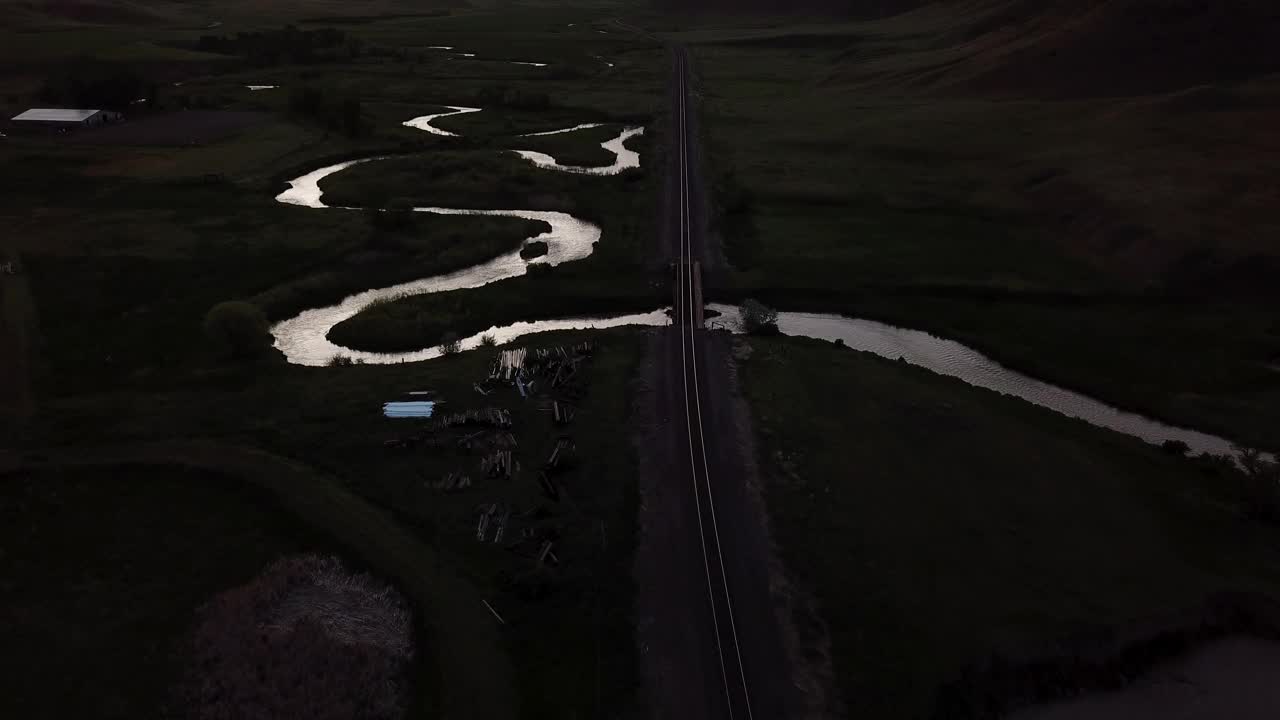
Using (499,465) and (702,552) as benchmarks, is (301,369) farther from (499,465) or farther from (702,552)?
(702,552)

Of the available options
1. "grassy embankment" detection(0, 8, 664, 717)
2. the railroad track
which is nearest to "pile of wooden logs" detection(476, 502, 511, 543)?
"grassy embankment" detection(0, 8, 664, 717)

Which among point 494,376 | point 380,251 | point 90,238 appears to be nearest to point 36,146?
point 90,238

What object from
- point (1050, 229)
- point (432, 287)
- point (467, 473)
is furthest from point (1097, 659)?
point (432, 287)

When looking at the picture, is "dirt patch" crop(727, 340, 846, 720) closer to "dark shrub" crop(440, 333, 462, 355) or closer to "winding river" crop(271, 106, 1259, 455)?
"winding river" crop(271, 106, 1259, 455)

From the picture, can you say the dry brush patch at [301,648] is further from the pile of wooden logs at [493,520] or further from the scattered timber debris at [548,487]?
the scattered timber debris at [548,487]

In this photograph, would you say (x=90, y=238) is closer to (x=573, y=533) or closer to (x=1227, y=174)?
(x=573, y=533)

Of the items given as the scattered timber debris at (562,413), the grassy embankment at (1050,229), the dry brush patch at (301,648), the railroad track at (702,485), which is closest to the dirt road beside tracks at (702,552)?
the railroad track at (702,485)
